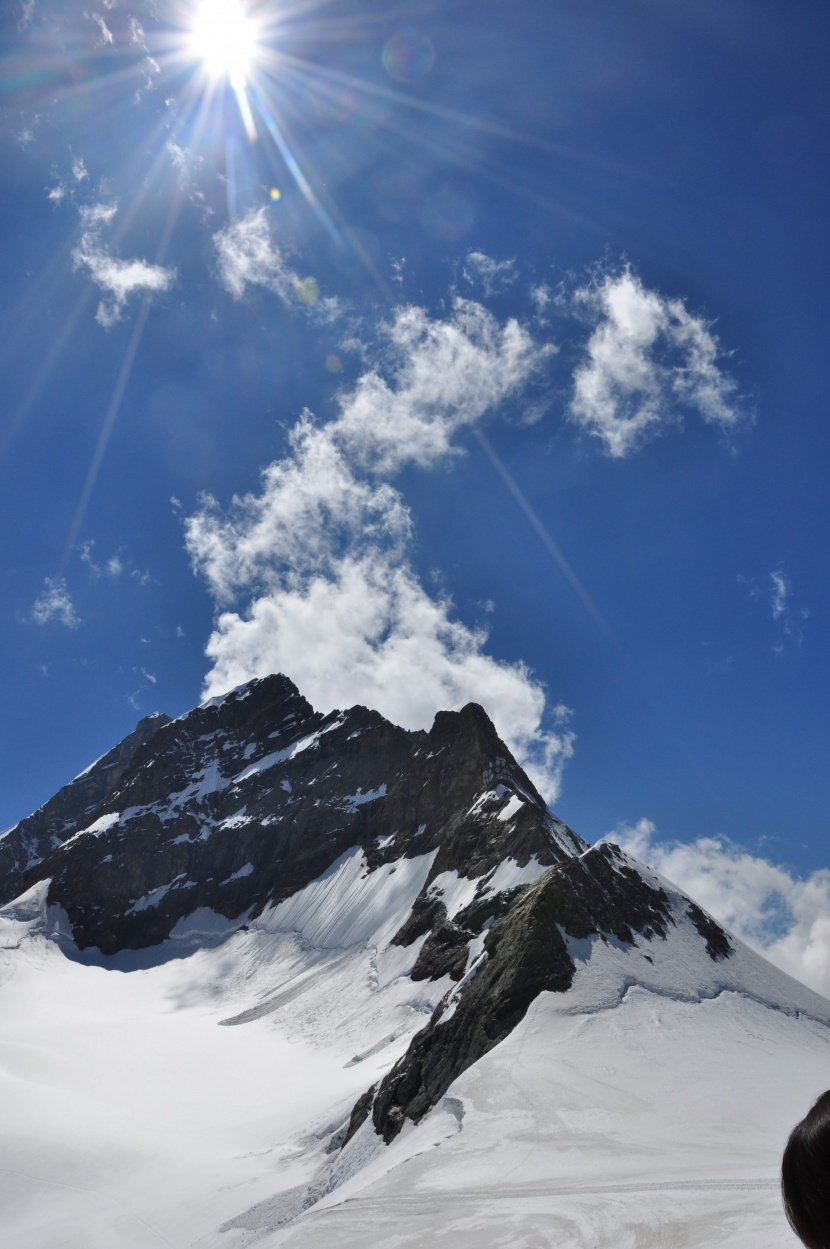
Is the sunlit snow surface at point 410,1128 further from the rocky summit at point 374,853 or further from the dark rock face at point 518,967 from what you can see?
the rocky summit at point 374,853

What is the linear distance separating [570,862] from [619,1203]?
110ft

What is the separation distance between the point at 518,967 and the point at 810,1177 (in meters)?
34.6

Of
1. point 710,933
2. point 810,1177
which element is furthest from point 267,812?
point 810,1177

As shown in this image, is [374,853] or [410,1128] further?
[374,853]

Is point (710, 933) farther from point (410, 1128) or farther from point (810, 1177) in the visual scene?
point (810, 1177)

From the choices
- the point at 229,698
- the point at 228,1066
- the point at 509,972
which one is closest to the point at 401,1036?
the point at 228,1066

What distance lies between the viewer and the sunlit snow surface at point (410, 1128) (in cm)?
1297

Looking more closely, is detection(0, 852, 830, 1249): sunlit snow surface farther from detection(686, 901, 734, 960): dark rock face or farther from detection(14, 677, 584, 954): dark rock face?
detection(14, 677, 584, 954): dark rock face

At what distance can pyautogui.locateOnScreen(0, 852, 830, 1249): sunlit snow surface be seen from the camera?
12969 mm

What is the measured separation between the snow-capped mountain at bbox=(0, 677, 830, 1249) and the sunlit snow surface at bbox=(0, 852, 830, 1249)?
173 mm

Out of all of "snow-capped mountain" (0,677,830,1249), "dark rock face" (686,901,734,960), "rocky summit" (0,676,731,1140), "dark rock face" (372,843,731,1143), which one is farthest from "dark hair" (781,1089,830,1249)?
"dark rock face" (686,901,734,960)

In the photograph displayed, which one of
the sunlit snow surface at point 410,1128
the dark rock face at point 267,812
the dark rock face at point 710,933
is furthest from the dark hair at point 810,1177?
the dark rock face at point 267,812

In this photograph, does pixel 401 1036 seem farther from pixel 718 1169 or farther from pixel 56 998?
pixel 56 998

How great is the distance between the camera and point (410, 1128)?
24.5m
